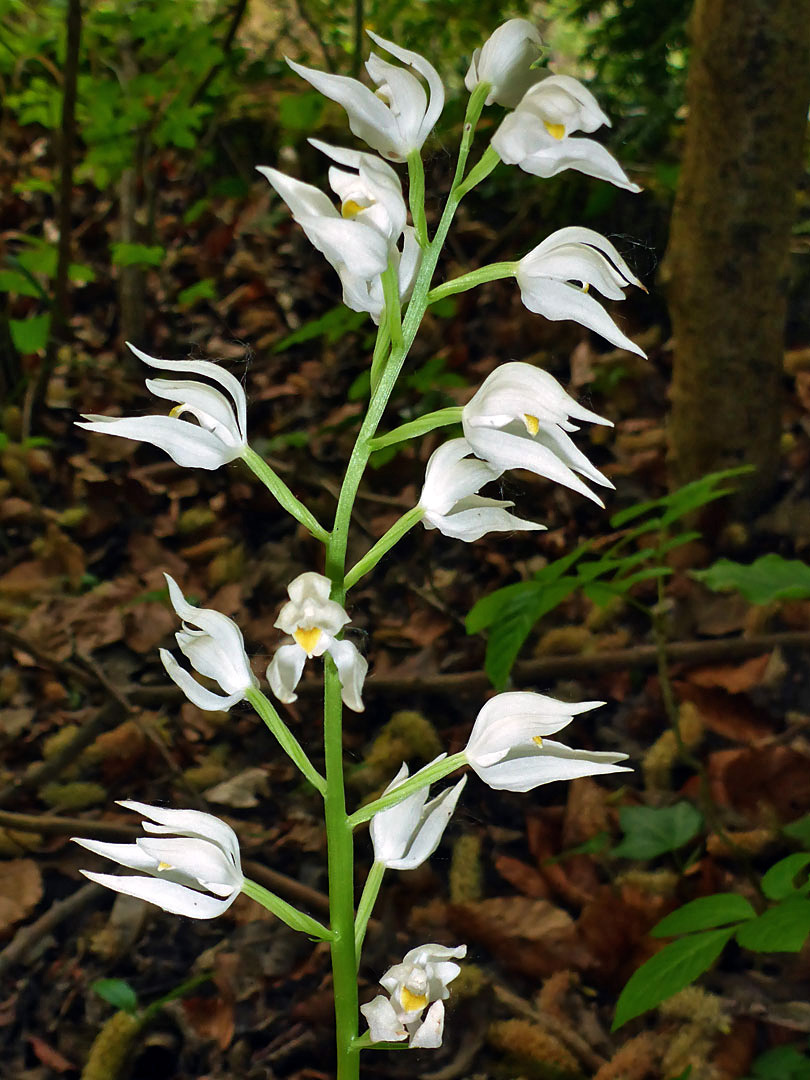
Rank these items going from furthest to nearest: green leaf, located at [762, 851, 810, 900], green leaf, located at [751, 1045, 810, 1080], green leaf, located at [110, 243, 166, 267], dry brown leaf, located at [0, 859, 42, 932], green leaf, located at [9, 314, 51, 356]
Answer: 1. green leaf, located at [110, 243, 166, 267]
2. green leaf, located at [9, 314, 51, 356]
3. dry brown leaf, located at [0, 859, 42, 932]
4. green leaf, located at [751, 1045, 810, 1080]
5. green leaf, located at [762, 851, 810, 900]

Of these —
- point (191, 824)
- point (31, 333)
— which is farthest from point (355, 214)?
point (31, 333)

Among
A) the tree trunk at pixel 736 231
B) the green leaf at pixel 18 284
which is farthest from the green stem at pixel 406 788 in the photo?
the green leaf at pixel 18 284

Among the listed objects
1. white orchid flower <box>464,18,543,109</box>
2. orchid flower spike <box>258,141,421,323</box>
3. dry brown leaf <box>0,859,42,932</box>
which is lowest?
dry brown leaf <box>0,859,42,932</box>

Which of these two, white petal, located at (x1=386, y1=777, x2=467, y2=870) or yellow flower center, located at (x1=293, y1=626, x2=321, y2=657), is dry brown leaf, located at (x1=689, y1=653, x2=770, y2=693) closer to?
white petal, located at (x1=386, y1=777, x2=467, y2=870)

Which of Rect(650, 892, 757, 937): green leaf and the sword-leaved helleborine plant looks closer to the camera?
the sword-leaved helleborine plant

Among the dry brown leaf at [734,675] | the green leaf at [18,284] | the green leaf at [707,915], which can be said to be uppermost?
the green leaf at [18,284]

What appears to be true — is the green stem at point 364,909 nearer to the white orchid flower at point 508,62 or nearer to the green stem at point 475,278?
the green stem at point 475,278

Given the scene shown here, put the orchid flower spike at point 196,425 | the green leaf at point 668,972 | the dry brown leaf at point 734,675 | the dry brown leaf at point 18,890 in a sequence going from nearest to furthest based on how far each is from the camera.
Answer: the orchid flower spike at point 196,425 < the green leaf at point 668,972 < the dry brown leaf at point 18,890 < the dry brown leaf at point 734,675

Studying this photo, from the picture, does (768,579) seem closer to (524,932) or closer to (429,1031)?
(524,932)

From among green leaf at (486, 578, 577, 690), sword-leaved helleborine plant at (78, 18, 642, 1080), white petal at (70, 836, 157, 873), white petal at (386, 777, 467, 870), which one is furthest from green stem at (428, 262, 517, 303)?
green leaf at (486, 578, 577, 690)
